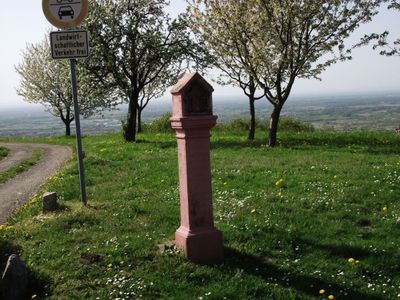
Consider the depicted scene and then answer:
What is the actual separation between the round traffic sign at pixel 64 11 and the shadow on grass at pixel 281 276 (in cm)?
523

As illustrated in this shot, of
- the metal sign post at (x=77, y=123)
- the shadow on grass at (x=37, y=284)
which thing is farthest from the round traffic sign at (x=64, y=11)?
the shadow on grass at (x=37, y=284)

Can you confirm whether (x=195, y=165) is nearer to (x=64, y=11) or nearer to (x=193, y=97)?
(x=193, y=97)

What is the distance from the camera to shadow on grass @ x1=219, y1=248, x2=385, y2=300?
5.47 meters

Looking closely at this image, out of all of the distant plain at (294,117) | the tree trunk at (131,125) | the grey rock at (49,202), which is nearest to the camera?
the grey rock at (49,202)

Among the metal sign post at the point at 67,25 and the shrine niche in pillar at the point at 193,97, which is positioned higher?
the metal sign post at the point at 67,25

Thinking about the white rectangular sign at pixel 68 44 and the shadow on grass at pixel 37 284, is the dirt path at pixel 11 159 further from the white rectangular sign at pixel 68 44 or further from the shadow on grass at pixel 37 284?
the shadow on grass at pixel 37 284

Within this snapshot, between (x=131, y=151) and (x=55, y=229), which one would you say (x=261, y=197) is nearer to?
(x=55, y=229)

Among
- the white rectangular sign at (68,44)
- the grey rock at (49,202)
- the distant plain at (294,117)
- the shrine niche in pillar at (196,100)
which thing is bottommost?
the distant plain at (294,117)

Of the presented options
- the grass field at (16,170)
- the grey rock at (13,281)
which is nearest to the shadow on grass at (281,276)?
the grey rock at (13,281)

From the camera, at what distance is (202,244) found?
21.1 feet

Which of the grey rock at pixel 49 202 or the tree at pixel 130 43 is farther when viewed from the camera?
the tree at pixel 130 43

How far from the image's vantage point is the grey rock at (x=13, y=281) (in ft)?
18.2

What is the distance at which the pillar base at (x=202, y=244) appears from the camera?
6391 mm

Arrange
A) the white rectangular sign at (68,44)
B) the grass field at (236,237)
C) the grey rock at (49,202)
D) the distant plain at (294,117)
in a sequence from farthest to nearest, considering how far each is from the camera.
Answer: the distant plain at (294,117) < the grey rock at (49,202) < the white rectangular sign at (68,44) < the grass field at (236,237)
